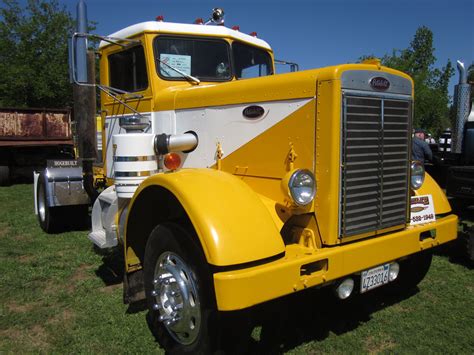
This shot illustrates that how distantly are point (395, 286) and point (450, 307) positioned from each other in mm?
544

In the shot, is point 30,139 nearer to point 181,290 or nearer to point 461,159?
point 461,159

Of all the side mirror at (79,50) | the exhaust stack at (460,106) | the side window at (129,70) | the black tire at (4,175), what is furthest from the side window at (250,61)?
the black tire at (4,175)

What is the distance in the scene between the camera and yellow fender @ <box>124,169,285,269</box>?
2.51 m

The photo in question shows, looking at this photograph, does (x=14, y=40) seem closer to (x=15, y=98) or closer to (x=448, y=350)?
(x=15, y=98)

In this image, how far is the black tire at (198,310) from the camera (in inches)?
106

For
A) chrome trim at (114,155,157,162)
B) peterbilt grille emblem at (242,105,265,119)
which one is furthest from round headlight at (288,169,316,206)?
chrome trim at (114,155,157,162)

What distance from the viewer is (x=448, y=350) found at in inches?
129

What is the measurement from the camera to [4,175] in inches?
482

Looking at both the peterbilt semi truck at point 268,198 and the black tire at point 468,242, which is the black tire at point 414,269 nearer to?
the peterbilt semi truck at point 268,198

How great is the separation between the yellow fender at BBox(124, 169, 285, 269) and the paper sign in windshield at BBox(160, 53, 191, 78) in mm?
1789

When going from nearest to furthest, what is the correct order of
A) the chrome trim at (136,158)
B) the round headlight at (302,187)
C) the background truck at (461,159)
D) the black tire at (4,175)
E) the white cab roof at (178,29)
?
1. the round headlight at (302,187)
2. the chrome trim at (136,158)
3. the white cab roof at (178,29)
4. the background truck at (461,159)
5. the black tire at (4,175)

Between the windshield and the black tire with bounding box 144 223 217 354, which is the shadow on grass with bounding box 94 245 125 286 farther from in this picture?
the windshield

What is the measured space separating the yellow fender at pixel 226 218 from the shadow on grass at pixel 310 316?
0.67 meters

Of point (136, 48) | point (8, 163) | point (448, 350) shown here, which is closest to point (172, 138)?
point (136, 48)
